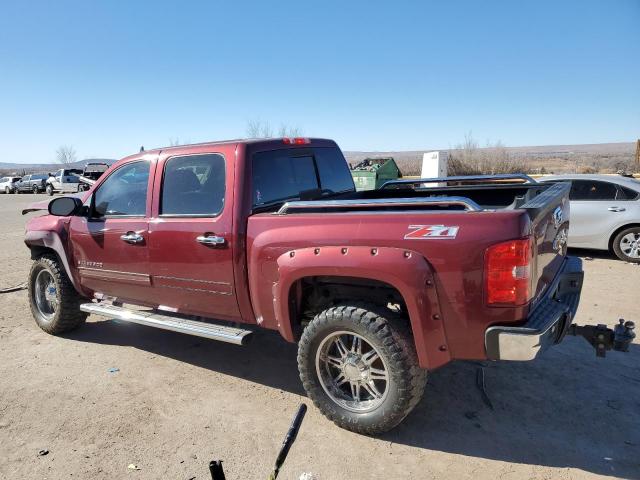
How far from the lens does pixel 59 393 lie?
3969mm

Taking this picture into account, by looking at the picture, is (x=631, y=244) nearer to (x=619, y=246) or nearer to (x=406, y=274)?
(x=619, y=246)

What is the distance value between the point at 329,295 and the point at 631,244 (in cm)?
698

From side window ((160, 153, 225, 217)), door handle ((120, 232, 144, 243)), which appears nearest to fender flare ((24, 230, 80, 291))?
door handle ((120, 232, 144, 243))

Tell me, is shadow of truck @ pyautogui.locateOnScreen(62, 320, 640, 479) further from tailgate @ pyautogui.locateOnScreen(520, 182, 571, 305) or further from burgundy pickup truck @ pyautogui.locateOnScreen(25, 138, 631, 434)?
tailgate @ pyautogui.locateOnScreen(520, 182, 571, 305)

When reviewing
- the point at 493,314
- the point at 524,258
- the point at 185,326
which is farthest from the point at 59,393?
the point at 524,258

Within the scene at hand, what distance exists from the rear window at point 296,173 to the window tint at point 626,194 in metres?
5.88

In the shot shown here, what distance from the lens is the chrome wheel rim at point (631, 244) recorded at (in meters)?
8.13

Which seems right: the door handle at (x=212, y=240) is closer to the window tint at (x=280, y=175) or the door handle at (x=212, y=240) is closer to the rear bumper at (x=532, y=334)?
the window tint at (x=280, y=175)

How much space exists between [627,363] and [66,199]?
5233mm

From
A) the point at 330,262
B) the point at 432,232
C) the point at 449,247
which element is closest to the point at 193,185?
the point at 330,262

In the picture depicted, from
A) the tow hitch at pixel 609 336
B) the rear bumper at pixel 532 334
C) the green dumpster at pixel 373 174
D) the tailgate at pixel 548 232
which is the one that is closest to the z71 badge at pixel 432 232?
the tailgate at pixel 548 232

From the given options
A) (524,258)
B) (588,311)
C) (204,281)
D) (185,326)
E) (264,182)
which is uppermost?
(264,182)

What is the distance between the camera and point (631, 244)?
322 inches

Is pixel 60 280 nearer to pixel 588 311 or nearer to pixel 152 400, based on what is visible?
pixel 152 400
